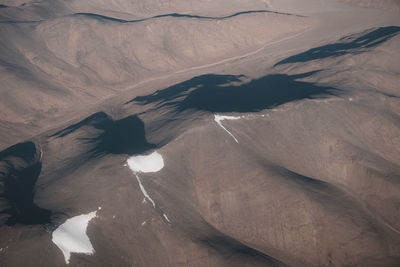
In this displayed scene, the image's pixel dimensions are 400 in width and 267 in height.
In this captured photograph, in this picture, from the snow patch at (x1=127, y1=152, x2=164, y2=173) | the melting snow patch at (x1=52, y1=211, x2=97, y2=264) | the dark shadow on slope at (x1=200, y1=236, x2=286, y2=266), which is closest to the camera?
the melting snow patch at (x1=52, y1=211, x2=97, y2=264)

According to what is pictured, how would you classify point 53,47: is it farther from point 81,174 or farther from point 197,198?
point 197,198

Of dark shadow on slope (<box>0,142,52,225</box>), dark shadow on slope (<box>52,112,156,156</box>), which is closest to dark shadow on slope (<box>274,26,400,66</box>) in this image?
dark shadow on slope (<box>52,112,156,156</box>)

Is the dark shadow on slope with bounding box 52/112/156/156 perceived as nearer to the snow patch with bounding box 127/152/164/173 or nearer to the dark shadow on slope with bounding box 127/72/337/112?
the snow patch with bounding box 127/152/164/173

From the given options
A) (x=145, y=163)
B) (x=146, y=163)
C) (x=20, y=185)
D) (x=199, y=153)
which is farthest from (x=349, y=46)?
(x=20, y=185)

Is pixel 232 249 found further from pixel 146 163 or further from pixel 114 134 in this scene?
pixel 114 134

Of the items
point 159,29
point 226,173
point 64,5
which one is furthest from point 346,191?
point 64,5

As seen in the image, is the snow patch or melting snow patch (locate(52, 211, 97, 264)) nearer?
melting snow patch (locate(52, 211, 97, 264))

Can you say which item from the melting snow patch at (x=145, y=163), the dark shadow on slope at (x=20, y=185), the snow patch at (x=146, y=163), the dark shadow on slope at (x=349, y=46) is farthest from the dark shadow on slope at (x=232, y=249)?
the dark shadow on slope at (x=349, y=46)
